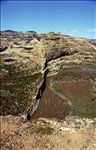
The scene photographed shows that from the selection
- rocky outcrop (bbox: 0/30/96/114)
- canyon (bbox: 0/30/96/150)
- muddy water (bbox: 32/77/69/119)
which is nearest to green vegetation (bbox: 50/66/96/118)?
canyon (bbox: 0/30/96/150)

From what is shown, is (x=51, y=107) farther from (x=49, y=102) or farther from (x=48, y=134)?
(x=48, y=134)

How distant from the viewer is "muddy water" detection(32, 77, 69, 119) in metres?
21.2

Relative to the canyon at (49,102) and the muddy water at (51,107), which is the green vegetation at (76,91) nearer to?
the canyon at (49,102)

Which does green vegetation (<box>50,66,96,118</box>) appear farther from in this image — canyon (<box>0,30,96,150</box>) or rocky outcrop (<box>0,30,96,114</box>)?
rocky outcrop (<box>0,30,96,114</box>)

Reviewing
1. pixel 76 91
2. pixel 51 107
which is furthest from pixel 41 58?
pixel 51 107

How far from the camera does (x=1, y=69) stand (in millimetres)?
39781

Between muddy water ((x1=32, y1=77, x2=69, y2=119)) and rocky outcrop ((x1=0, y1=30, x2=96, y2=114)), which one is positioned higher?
rocky outcrop ((x1=0, y1=30, x2=96, y2=114))

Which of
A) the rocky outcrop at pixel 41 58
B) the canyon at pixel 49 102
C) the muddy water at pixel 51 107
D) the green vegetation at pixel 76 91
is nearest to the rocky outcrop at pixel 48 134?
the canyon at pixel 49 102

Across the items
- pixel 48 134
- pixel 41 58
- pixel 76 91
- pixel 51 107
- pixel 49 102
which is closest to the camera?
pixel 48 134

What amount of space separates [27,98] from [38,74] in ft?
32.1

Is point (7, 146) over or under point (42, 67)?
under

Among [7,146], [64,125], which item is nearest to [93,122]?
[64,125]

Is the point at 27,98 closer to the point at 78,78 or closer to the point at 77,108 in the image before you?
the point at 77,108

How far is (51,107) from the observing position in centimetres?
2295
